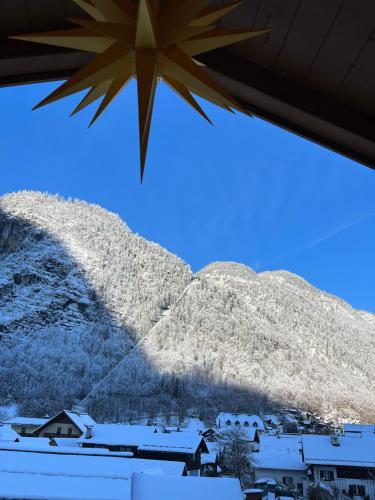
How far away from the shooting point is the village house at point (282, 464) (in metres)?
17.7

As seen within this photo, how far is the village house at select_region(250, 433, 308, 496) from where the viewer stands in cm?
1773

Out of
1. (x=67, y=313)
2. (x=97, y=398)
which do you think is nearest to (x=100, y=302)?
(x=67, y=313)

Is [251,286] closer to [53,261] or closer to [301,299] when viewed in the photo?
[301,299]

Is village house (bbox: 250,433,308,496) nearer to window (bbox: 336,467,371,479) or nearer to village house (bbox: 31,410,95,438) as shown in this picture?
window (bbox: 336,467,371,479)

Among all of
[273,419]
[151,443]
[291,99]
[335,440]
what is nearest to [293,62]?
→ [291,99]

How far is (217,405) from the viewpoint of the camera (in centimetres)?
6091

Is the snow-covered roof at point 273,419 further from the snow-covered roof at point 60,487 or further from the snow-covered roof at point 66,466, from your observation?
the snow-covered roof at point 60,487

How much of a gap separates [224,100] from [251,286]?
125461 mm

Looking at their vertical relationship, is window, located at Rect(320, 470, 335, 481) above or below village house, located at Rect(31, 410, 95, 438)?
below

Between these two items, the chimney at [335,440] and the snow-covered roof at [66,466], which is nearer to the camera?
the snow-covered roof at [66,466]

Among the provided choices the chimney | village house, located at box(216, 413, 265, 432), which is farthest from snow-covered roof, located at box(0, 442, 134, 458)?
village house, located at box(216, 413, 265, 432)

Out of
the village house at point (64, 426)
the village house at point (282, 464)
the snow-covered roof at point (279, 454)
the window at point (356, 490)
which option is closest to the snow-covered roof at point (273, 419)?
the snow-covered roof at point (279, 454)

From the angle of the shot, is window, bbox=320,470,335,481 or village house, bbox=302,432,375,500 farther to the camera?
window, bbox=320,470,335,481

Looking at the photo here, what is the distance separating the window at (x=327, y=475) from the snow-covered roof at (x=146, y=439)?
521 cm
